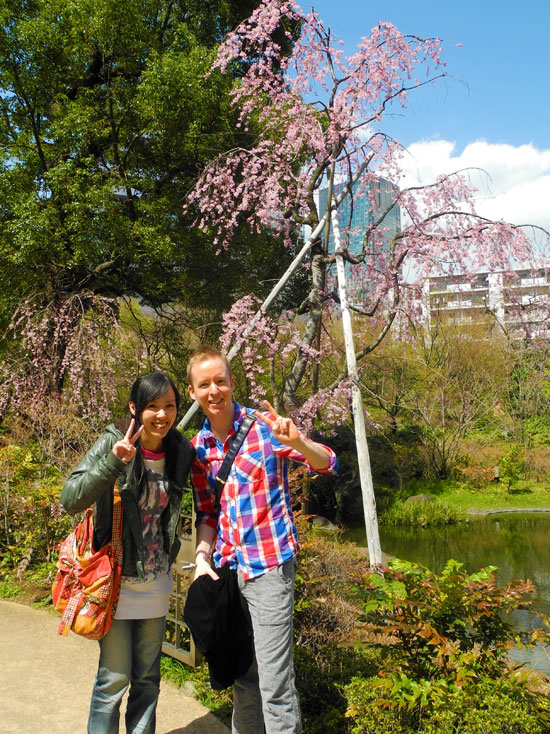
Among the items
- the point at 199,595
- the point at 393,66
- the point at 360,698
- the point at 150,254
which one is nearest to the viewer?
the point at 199,595

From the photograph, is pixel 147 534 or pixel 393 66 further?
pixel 393 66

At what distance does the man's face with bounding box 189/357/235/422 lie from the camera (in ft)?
6.79

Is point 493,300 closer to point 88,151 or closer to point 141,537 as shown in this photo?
point 88,151

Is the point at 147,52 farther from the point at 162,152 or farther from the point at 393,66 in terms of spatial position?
the point at 393,66

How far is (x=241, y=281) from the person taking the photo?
1172cm

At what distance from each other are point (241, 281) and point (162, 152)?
285 centimetres

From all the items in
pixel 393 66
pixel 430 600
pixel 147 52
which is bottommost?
pixel 430 600

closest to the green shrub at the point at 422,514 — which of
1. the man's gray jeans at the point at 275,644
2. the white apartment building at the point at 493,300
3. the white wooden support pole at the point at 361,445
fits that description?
the white apartment building at the point at 493,300

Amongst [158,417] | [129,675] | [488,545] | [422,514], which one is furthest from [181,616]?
[422,514]

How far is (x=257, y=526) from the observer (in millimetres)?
1962

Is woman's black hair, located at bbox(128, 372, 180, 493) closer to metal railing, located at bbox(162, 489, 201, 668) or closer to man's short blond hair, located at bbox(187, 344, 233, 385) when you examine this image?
man's short blond hair, located at bbox(187, 344, 233, 385)

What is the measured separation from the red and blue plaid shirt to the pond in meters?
5.89

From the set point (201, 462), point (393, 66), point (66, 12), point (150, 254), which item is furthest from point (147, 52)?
point (201, 462)

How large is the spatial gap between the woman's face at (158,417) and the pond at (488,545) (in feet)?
20.1
